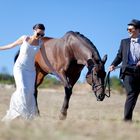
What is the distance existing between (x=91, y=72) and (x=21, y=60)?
91.0 inches

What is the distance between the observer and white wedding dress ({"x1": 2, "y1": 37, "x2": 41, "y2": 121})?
12.1 meters

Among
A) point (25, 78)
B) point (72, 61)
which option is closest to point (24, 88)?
point (25, 78)

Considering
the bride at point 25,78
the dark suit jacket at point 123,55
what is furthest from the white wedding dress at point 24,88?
the dark suit jacket at point 123,55

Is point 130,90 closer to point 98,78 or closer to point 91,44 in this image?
point 98,78

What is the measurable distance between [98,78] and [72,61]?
223 centimetres

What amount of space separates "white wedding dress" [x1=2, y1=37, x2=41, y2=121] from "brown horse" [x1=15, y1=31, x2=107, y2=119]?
160cm

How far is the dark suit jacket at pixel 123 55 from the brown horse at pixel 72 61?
1481 mm

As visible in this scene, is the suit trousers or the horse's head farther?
the horse's head

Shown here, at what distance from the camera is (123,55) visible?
1234cm

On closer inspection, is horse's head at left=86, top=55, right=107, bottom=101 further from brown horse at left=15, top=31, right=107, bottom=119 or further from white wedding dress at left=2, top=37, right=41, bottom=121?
white wedding dress at left=2, top=37, right=41, bottom=121

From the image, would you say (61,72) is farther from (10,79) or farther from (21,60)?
(10,79)

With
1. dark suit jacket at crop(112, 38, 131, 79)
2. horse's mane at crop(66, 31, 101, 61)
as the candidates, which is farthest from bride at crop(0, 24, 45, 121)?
horse's mane at crop(66, 31, 101, 61)

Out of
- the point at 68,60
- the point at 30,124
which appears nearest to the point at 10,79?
the point at 68,60

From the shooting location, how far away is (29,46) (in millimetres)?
12711
